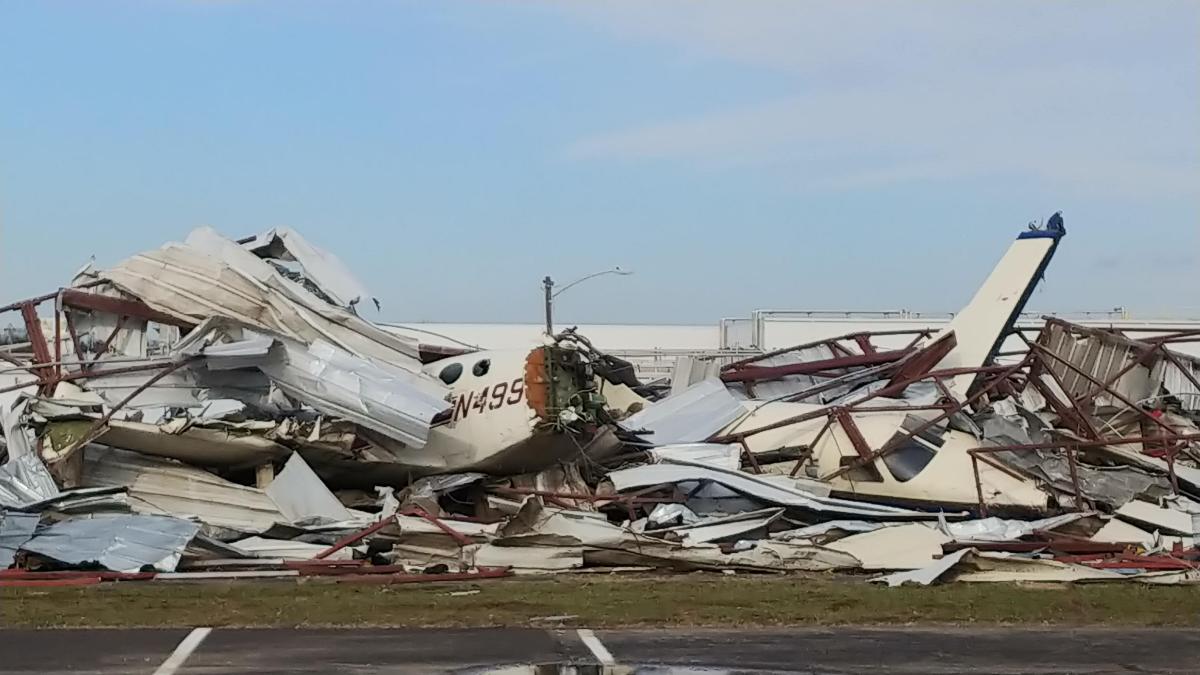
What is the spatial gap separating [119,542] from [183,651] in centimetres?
Answer: 715

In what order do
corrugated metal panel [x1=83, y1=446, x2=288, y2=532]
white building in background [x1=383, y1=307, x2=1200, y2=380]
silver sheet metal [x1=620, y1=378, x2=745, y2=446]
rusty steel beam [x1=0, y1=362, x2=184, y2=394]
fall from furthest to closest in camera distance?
white building in background [x1=383, y1=307, x2=1200, y2=380] < silver sheet metal [x1=620, y1=378, x2=745, y2=446] < rusty steel beam [x1=0, y1=362, x2=184, y2=394] < corrugated metal panel [x1=83, y1=446, x2=288, y2=532]

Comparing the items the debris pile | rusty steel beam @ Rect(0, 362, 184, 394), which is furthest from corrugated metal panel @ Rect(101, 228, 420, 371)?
rusty steel beam @ Rect(0, 362, 184, 394)

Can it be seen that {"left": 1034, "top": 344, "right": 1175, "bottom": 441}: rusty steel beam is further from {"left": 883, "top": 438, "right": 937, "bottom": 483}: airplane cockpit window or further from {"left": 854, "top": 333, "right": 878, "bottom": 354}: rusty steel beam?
{"left": 854, "top": 333, "right": 878, "bottom": 354}: rusty steel beam

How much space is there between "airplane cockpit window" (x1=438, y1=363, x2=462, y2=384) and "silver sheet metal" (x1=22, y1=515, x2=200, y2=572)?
22.2ft

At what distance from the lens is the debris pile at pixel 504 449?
680 inches

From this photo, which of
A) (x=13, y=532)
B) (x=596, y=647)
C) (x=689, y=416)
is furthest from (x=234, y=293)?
(x=596, y=647)

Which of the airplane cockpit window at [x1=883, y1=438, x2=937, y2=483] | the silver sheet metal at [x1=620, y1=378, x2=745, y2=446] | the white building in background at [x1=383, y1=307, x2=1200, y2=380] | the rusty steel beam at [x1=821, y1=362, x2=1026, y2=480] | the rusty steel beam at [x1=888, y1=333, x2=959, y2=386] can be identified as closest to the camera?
the airplane cockpit window at [x1=883, y1=438, x2=937, y2=483]

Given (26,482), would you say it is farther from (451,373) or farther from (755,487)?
(755,487)

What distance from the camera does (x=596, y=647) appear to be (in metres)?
10.6

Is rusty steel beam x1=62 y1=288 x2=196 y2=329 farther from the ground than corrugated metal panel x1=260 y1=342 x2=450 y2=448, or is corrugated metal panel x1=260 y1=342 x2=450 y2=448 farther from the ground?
rusty steel beam x1=62 y1=288 x2=196 y2=329

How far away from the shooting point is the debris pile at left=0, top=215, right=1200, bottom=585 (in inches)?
680

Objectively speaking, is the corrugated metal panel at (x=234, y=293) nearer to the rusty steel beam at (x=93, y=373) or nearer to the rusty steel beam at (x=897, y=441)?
the rusty steel beam at (x=93, y=373)

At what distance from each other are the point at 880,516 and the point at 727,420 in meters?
5.12

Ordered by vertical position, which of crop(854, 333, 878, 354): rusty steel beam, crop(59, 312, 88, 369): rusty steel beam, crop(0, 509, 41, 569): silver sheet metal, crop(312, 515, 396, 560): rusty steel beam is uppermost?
crop(59, 312, 88, 369): rusty steel beam
